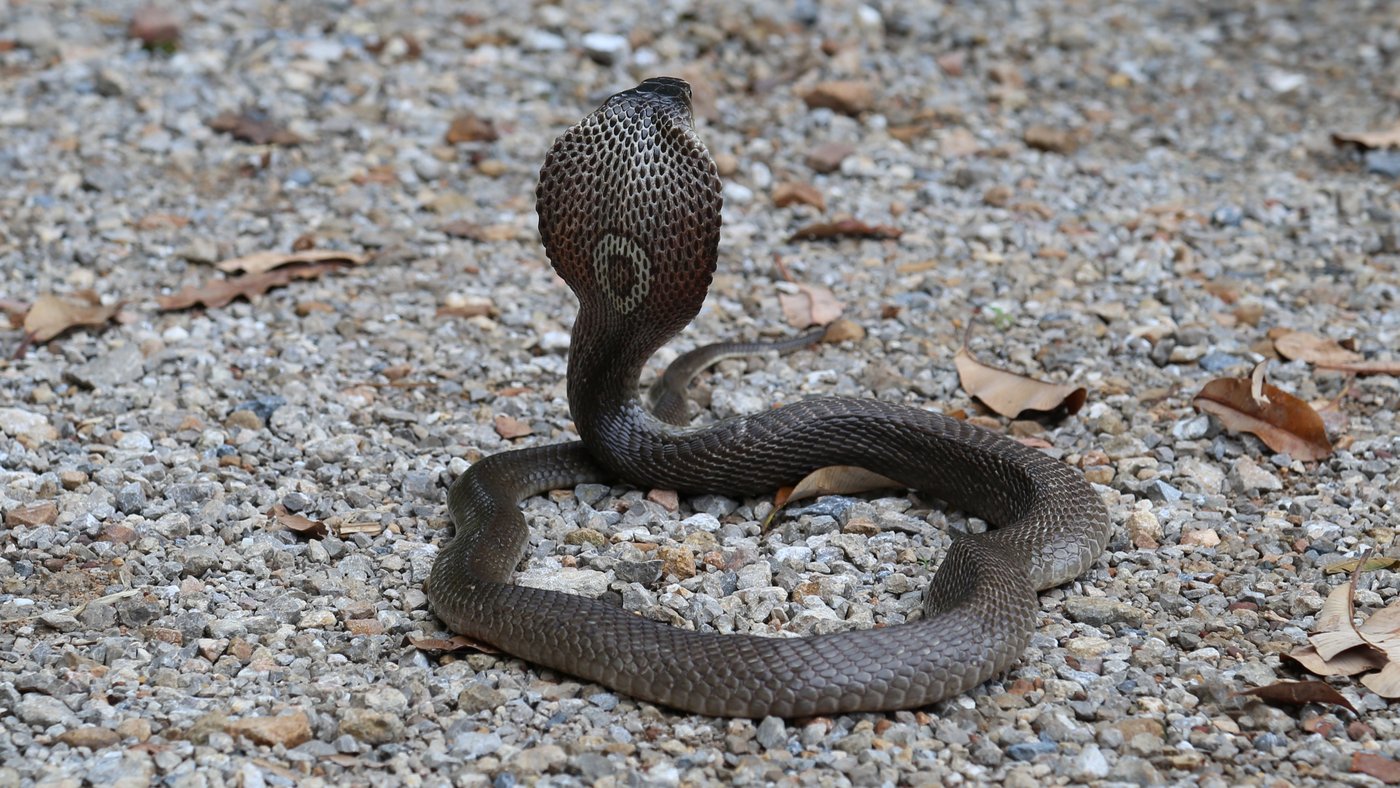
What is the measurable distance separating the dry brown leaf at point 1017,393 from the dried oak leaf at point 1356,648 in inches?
65.8

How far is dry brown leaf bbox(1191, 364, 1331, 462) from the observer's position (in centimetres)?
577

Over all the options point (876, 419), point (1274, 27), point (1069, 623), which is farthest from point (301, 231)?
point (1274, 27)

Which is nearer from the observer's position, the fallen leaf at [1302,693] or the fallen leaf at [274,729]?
the fallen leaf at [274,729]

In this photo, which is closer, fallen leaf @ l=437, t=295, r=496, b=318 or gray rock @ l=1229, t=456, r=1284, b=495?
gray rock @ l=1229, t=456, r=1284, b=495

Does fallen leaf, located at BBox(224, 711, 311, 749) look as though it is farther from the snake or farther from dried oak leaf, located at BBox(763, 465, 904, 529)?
dried oak leaf, located at BBox(763, 465, 904, 529)

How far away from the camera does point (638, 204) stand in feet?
15.7

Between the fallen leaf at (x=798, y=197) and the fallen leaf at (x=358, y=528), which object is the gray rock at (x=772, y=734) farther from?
the fallen leaf at (x=798, y=197)

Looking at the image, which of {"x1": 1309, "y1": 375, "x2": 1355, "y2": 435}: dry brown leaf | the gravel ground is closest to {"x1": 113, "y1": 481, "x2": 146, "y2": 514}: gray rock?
the gravel ground

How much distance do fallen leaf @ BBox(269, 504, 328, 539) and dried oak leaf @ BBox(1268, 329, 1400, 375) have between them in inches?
166

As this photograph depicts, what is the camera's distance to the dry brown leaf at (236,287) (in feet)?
22.8

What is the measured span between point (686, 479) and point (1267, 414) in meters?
2.33

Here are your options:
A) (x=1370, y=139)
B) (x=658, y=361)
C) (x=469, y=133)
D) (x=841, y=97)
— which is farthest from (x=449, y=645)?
(x=1370, y=139)

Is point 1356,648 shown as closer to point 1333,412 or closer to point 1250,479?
point 1250,479

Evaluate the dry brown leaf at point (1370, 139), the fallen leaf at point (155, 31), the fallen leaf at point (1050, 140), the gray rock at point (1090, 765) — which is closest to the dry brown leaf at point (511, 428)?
the gray rock at point (1090, 765)
